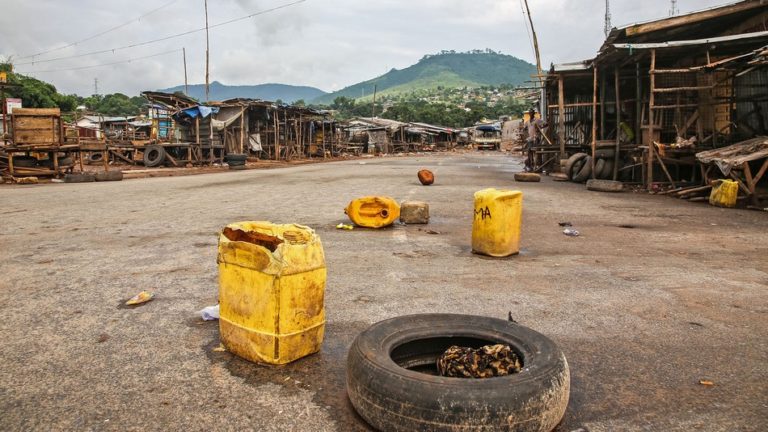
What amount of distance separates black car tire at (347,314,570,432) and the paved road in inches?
7.0

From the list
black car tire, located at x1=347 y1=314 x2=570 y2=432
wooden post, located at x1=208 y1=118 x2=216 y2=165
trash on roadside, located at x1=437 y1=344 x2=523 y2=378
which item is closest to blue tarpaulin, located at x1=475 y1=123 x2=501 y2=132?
wooden post, located at x1=208 y1=118 x2=216 y2=165

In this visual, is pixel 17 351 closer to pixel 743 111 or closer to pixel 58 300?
pixel 58 300

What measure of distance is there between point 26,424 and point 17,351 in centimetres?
99

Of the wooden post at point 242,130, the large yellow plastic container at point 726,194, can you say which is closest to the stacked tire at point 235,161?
the wooden post at point 242,130

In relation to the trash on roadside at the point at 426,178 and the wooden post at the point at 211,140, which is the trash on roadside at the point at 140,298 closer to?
the trash on roadside at the point at 426,178

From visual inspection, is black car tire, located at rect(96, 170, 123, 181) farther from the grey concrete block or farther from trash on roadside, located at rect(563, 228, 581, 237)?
trash on roadside, located at rect(563, 228, 581, 237)

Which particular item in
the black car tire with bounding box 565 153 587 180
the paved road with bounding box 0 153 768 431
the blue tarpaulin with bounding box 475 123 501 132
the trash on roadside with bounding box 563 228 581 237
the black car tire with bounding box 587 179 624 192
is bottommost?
the paved road with bounding box 0 153 768 431

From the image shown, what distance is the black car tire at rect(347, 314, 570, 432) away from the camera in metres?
2.12

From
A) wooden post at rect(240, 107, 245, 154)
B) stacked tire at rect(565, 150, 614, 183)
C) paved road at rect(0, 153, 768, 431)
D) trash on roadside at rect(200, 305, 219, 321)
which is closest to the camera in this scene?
paved road at rect(0, 153, 768, 431)

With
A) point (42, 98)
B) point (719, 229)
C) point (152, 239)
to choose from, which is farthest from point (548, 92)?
point (42, 98)

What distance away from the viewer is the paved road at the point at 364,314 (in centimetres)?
250

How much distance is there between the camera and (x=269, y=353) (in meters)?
2.90

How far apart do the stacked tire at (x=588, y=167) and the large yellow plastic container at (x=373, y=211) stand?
34.0ft

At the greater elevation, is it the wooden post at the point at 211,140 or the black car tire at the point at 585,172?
the wooden post at the point at 211,140
